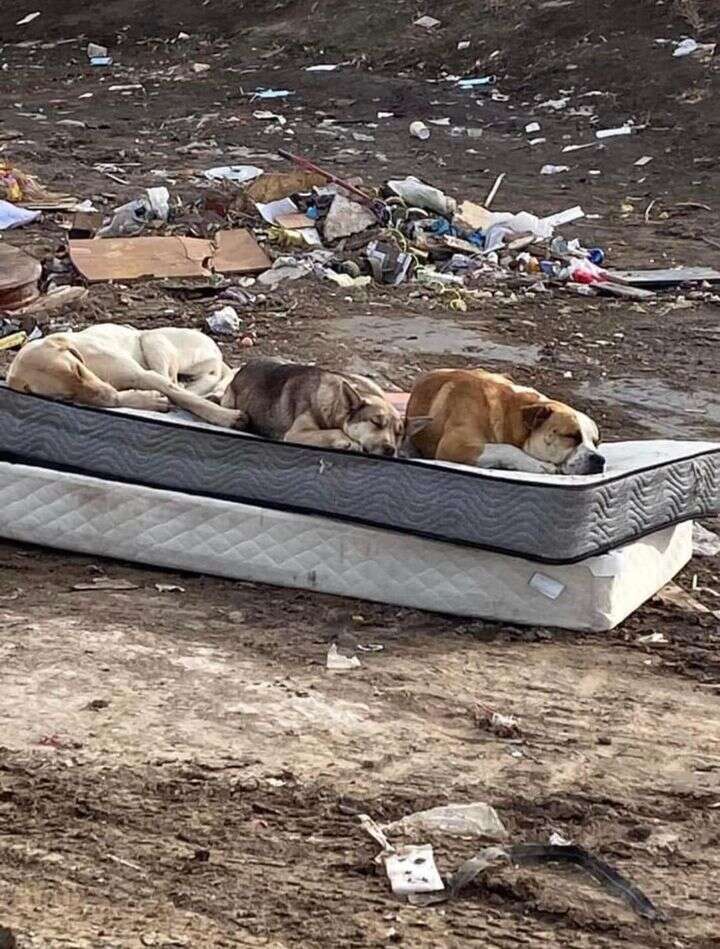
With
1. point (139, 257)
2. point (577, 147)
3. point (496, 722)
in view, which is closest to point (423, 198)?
point (139, 257)

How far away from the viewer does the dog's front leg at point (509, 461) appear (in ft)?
18.6

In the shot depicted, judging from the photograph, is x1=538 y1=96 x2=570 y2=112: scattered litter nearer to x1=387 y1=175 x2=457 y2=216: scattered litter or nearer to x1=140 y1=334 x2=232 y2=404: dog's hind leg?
x1=387 y1=175 x2=457 y2=216: scattered litter

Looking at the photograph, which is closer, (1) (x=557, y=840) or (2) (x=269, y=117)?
(1) (x=557, y=840)

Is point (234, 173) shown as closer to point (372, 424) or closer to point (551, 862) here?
point (372, 424)

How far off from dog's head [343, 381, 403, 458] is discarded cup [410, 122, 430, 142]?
1019 centimetres

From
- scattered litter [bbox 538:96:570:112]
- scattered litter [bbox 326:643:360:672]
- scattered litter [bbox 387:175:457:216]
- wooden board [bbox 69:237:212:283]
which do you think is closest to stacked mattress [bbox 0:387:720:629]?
scattered litter [bbox 326:643:360:672]

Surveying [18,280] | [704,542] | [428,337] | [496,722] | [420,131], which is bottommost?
[420,131]

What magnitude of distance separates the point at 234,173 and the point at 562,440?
829cm

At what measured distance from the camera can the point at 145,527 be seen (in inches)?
217

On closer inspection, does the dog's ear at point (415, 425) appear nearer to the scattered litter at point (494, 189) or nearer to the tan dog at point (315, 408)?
the tan dog at point (315, 408)

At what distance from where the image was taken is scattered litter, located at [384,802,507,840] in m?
3.76

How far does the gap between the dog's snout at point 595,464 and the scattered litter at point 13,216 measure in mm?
7256

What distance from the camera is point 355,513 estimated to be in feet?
17.4

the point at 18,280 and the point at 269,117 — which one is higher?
the point at 18,280
